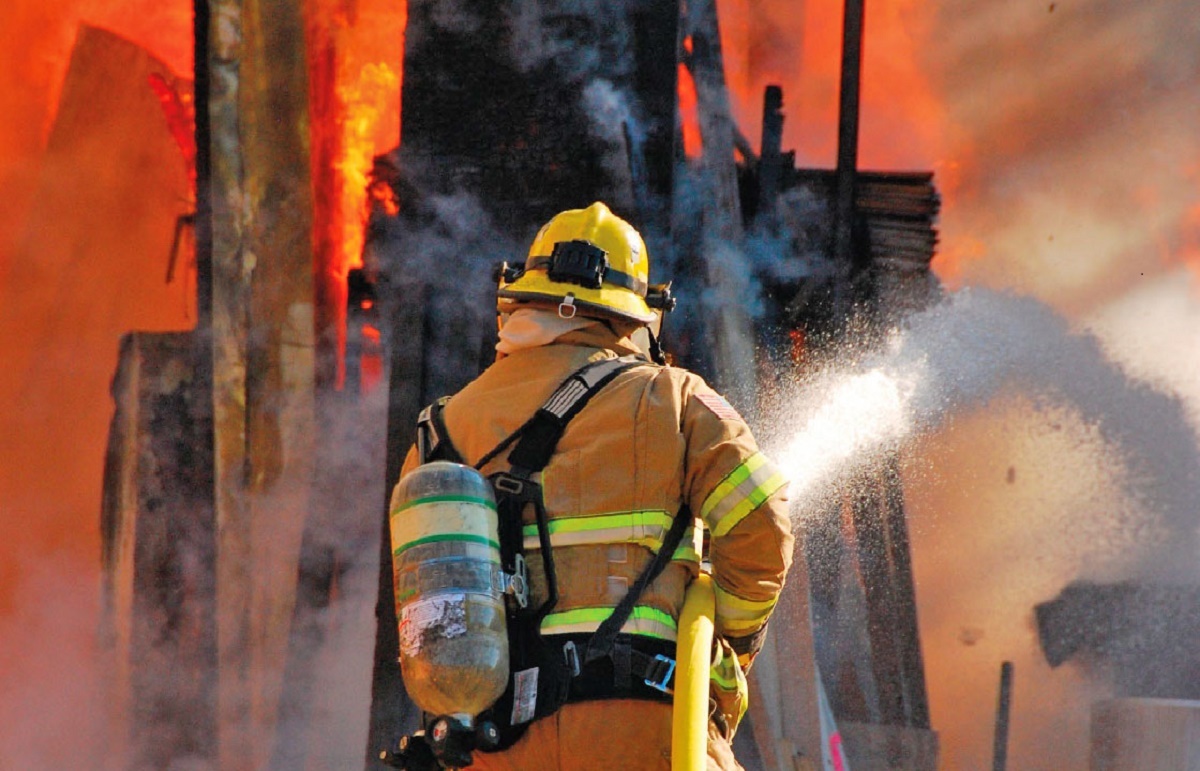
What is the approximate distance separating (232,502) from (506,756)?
9.67 ft

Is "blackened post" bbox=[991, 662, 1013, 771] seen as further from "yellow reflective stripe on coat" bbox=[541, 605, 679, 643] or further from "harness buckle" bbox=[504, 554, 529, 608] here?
"harness buckle" bbox=[504, 554, 529, 608]

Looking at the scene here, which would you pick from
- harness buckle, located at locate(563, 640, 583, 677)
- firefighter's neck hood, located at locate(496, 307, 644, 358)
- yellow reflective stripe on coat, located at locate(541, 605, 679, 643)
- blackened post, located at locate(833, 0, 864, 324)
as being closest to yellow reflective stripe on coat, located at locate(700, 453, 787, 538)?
yellow reflective stripe on coat, located at locate(541, 605, 679, 643)

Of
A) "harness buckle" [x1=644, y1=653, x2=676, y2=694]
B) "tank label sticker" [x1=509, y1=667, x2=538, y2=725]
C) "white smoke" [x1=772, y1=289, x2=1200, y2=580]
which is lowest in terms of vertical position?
"tank label sticker" [x1=509, y1=667, x2=538, y2=725]

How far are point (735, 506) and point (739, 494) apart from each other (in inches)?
1.1

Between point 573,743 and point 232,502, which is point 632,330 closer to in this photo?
point 573,743

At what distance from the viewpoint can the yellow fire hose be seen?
2.77 m

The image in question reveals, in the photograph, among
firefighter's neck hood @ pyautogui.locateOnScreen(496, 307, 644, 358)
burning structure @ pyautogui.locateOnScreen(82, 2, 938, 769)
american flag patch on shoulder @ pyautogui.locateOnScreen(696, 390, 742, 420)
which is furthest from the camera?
burning structure @ pyautogui.locateOnScreen(82, 2, 938, 769)

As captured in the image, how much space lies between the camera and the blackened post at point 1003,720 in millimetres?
5895

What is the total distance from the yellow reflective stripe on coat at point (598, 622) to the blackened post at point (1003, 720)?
3451 mm

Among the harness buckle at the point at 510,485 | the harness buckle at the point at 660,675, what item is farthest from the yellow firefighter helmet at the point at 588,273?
the harness buckle at the point at 660,675

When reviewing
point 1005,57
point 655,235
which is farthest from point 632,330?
point 1005,57

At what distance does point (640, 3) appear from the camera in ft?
17.9

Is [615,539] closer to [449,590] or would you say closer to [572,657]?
[572,657]

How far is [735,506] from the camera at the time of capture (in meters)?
2.91
